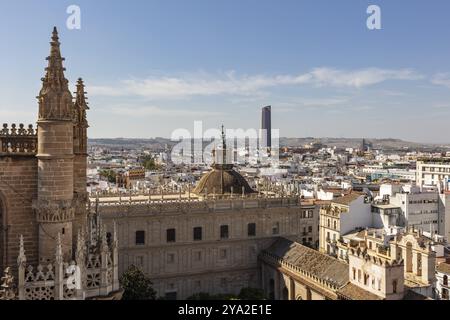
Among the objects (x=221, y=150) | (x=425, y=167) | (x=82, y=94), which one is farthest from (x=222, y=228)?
(x=425, y=167)

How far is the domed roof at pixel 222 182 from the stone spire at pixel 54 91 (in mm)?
31285

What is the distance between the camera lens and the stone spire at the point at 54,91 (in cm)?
1340

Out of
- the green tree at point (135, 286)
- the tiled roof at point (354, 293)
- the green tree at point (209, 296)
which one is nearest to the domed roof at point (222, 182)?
the green tree at point (209, 296)

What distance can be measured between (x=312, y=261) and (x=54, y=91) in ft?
94.0

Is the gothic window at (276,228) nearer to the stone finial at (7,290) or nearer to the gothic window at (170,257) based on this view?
the gothic window at (170,257)

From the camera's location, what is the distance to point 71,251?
45.0 feet

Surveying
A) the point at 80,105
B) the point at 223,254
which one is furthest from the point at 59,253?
the point at 223,254

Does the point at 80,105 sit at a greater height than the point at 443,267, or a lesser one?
greater

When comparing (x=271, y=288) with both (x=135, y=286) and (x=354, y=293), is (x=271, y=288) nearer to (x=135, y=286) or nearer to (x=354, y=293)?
(x=354, y=293)

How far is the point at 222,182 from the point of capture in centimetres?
4528

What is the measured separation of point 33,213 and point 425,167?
336 feet

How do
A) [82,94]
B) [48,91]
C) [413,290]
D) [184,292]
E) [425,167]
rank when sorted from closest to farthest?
[48,91] < [82,94] < [413,290] < [184,292] < [425,167]

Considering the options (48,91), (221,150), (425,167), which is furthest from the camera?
(425,167)
